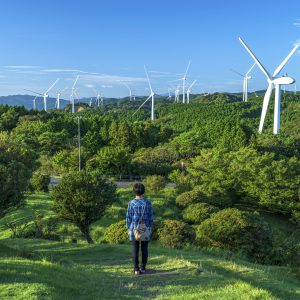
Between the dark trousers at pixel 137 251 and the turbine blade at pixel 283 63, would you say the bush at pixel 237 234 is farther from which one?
the turbine blade at pixel 283 63

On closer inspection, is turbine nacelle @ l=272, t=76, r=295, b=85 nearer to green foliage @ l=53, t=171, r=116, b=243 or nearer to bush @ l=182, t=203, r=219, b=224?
bush @ l=182, t=203, r=219, b=224

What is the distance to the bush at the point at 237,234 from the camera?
76.1 ft

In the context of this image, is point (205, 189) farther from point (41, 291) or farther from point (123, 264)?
point (41, 291)

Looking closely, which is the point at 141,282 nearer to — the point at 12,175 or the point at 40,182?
the point at 12,175

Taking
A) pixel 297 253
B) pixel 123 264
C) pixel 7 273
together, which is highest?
pixel 7 273

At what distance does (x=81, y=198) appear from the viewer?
28812mm

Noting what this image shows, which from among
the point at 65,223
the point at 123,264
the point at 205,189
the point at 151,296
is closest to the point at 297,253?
the point at 123,264

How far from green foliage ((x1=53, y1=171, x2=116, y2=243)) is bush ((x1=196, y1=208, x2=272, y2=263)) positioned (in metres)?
7.55

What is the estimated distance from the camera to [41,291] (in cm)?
748

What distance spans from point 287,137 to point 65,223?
155 feet

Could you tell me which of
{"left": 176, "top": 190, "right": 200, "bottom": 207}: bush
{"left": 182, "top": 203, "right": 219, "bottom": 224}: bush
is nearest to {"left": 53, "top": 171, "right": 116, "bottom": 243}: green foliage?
{"left": 182, "top": 203, "right": 219, "bottom": 224}: bush

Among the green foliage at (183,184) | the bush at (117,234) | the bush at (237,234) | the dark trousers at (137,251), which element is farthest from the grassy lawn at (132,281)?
the green foliage at (183,184)

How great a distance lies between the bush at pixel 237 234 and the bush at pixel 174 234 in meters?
1.93

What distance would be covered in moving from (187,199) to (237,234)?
19065 millimetres
